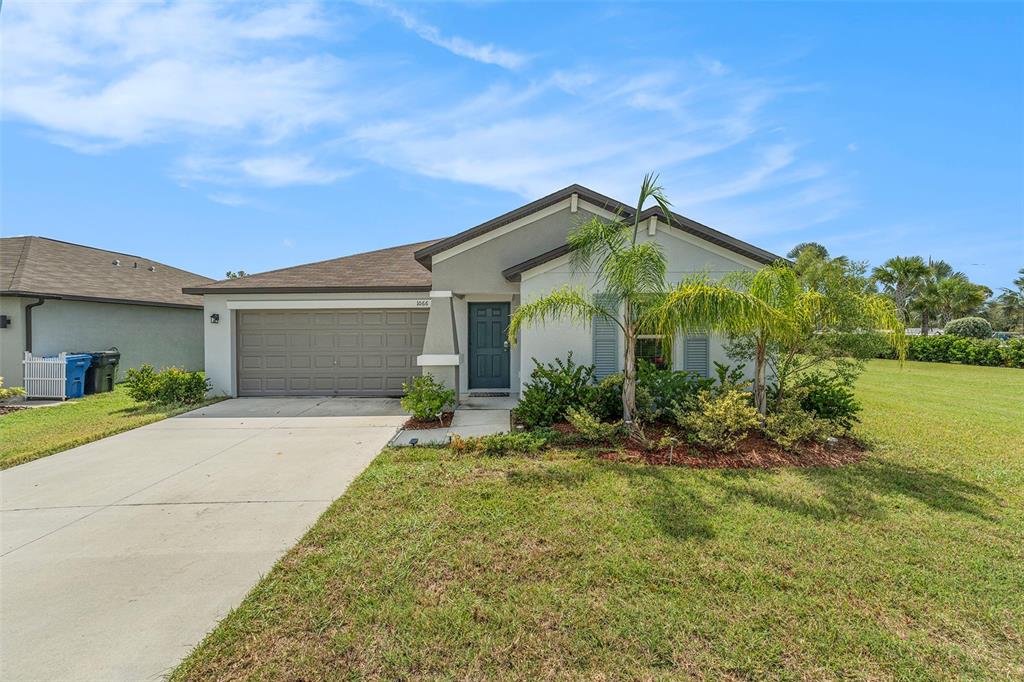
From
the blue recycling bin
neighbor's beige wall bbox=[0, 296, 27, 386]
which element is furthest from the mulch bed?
neighbor's beige wall bbox=[0, 296, 27, 386]

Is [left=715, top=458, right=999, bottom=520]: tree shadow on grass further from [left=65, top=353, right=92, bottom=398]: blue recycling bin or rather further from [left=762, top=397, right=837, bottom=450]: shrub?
[left=65, top=353, right=92, bottom=398]: blue recycling bin

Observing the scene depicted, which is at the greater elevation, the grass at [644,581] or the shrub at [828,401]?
the shrub at [828,401]

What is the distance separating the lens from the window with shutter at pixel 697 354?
9211 mm

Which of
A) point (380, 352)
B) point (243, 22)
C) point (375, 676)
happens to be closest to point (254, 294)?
point (380, 352)

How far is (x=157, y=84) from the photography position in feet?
25.0

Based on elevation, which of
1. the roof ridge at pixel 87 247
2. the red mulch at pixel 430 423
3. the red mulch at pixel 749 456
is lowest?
the red mulch at pixel 749 456

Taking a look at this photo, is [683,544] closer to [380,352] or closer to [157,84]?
[380,352]

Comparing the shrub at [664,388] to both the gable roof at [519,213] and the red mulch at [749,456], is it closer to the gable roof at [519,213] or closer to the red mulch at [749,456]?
the red mulch at [749,456]

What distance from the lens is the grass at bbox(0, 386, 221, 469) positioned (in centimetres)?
718

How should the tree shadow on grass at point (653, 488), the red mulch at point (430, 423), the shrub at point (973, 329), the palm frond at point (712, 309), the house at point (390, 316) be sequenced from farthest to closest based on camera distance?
the shrub at point (973, 329) < the house at point (390, 316) < the red mulch at point (430, 423) < the palm frond at point (712, 309) < the tree shadow on grass at point (653, 488)

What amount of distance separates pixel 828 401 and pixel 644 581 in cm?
640

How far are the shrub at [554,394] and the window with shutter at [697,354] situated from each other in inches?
82.2

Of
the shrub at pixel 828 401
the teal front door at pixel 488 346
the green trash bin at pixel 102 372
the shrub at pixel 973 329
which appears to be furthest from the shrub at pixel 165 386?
the shrub at pixel 973 329

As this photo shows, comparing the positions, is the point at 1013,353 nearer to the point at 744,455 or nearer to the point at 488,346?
the point at 744,455
